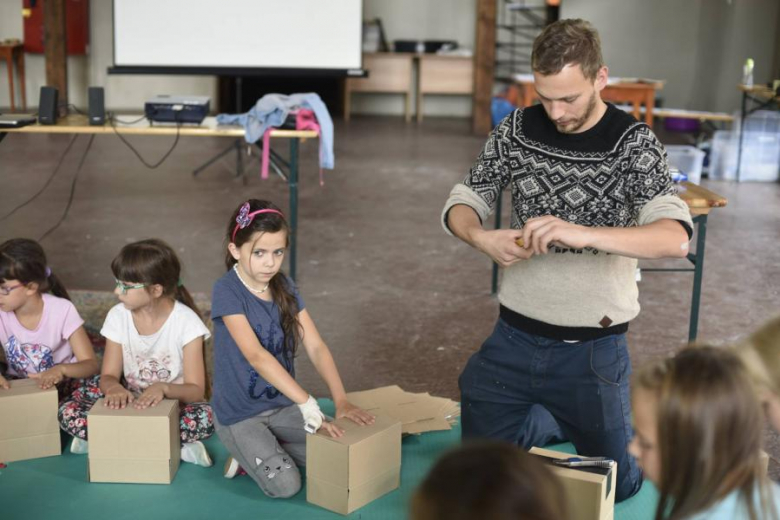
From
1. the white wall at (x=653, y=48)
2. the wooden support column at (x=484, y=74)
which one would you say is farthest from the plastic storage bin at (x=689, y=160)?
the white wall at (x=653, y=48)

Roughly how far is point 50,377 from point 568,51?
193 cm

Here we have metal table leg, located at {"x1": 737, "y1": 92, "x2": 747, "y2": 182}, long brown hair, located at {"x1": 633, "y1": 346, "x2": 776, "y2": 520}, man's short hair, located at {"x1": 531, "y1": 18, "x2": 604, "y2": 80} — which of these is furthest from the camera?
metal table leg, located at {"x1": 737, "y1": 92, "x2": 747, "y2": 182}

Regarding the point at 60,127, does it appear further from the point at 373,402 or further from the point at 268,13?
the point at 268,13

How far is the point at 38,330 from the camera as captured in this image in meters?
3.24

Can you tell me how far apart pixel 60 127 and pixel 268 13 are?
3.44 meters

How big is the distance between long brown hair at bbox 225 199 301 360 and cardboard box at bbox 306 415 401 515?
1.05ft

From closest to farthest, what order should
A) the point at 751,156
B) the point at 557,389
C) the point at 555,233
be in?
the point at 555,233 < the point at 557,389 < the point at 751,156

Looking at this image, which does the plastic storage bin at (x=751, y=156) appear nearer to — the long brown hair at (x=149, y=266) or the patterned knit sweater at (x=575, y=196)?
the patterned knit sweater at (x=575, y=196)

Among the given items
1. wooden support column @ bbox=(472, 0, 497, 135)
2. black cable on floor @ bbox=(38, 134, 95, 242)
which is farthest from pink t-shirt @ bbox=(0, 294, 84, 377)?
wooden support column @ bbox=(472, 0, 497, 135)

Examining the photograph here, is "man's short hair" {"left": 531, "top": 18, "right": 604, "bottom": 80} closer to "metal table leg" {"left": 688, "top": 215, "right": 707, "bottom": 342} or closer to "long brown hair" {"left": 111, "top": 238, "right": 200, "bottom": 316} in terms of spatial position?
"long brown hair" {"left": 111, "top": 238, "right": 200, "bottom": 316}

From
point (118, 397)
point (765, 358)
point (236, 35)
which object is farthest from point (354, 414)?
point (236, 35)

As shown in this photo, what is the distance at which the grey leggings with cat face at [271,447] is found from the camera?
2855 mm

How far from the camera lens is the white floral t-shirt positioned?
314 centimetres

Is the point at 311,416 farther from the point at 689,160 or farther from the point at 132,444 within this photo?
the point at 689,160
